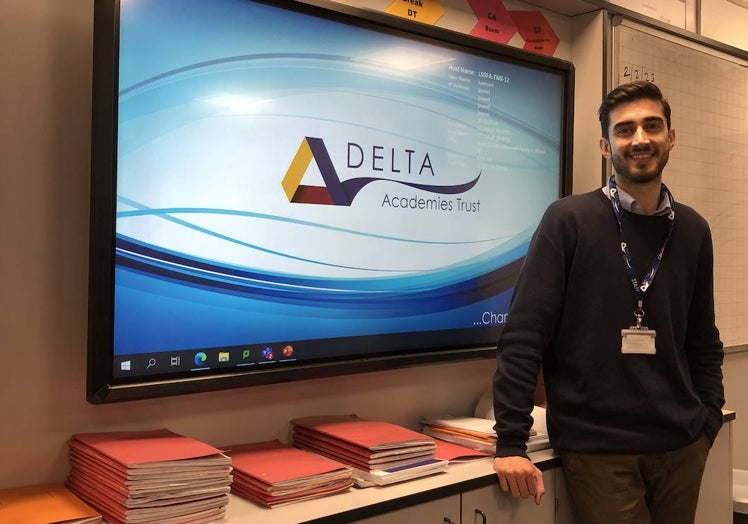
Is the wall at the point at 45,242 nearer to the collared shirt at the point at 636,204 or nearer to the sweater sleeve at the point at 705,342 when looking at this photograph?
the collared shirt at the point at 636,204

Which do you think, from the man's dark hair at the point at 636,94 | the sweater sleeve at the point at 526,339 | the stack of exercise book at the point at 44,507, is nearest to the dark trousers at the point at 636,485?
the sweater sleeve at the point at 526,339

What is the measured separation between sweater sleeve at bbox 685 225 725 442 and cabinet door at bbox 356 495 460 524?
91 cm

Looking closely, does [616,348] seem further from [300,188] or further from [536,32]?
[536,32]

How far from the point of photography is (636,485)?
2033 millimetres

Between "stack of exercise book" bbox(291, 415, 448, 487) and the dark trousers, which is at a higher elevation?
"stack of exercise book" bbox(291, 415, 448, 487)

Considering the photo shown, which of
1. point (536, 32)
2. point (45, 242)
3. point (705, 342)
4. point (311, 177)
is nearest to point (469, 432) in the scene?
point (705, 342)

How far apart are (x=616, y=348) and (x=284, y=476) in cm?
99

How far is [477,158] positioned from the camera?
2434 mm

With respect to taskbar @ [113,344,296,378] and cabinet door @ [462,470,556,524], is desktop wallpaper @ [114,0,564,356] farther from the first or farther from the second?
cabinet door @ [462,470,556,524]

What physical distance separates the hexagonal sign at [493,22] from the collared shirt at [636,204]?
2.60ft

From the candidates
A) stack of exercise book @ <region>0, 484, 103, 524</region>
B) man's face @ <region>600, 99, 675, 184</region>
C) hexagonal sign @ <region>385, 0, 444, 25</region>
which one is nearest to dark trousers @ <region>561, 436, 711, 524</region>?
man's face @ <region>600, 99, 675, 184</region>

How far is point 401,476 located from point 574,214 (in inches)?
34.9

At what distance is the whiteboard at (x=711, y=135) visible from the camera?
2994mm

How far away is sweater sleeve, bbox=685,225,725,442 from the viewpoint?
88.4 inches
